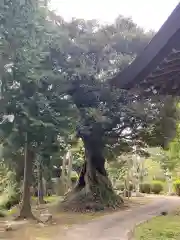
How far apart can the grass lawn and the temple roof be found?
5.39 meters

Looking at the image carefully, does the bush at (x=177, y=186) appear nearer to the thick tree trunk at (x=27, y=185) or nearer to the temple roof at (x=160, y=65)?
the thick tree trunk at (x=27, y=185)

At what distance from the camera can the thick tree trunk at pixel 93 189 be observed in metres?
15.0

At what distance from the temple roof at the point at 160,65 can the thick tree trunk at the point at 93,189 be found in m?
12.2

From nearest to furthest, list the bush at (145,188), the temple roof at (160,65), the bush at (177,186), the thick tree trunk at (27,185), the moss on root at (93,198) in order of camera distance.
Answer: the temple roof at (160,65) < the thick tree trunk at (27,185) < the moss on root at (93,198) < the bush at (177,186) < the bush at (145,188)

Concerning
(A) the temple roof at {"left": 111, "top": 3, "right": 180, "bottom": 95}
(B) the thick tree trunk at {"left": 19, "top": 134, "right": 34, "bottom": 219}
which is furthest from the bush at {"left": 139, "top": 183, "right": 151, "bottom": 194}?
(A) the temple roof at {"left": 111, "top": 3, "right": 180, "bottom": 95}

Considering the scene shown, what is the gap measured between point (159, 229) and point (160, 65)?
7.16m

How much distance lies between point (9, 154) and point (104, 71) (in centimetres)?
521

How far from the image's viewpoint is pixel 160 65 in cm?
290

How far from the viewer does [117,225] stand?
1037cm

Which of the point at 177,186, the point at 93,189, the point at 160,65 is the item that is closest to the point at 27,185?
the point at 93,189

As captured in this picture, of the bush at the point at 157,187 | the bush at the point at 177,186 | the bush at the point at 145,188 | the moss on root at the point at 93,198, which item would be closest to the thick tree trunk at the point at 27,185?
the moss on root at the point at 93,198

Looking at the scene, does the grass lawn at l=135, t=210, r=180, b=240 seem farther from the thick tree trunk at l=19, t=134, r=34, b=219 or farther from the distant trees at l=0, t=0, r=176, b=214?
the thick tree trunk at l=19, t=134, r=34, b=219

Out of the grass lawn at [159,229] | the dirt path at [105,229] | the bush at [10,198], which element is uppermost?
the bush at [10,198]

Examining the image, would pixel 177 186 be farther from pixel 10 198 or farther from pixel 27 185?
pixel 27 185
